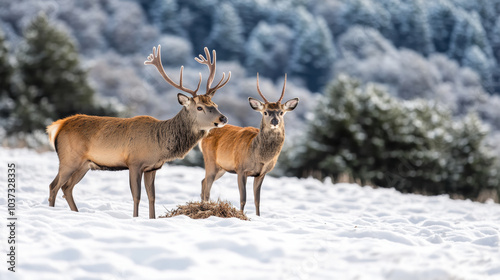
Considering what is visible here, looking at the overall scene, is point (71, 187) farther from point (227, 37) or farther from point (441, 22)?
point (441, 22)

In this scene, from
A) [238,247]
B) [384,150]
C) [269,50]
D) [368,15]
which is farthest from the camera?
[368,15]

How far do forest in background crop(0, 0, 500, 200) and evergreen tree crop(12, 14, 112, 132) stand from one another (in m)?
20.9

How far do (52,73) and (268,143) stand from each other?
23.0m

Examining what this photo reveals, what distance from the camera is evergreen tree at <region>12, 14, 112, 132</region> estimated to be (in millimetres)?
27672

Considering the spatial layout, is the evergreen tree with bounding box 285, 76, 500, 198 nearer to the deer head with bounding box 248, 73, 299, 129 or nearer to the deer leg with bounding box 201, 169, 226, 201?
the deer leg with bounding box 201, 169, 226, 201

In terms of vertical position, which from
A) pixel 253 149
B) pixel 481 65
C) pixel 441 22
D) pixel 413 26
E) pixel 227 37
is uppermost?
pixel 441 22

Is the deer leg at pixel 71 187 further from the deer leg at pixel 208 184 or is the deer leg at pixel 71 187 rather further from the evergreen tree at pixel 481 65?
the evergreen tree at pixel 481 65

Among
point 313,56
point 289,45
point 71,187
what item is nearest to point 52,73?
point 71,187

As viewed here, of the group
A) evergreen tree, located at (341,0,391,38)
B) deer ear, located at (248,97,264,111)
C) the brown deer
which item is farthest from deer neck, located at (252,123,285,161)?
evergreen tree, located at (341,0,391,38)

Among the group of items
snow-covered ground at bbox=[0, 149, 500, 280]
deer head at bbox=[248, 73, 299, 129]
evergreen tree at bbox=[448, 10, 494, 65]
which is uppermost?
evergreen tree at bbox=[448, 10, 494, 65]

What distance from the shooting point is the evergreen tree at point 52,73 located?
27.7m

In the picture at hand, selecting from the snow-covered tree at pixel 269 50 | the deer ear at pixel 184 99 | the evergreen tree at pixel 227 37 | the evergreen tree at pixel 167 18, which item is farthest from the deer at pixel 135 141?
the evergreen tree at pixel 167 18

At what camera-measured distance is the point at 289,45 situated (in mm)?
70438

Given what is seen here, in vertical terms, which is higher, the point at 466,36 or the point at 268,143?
the point at 466,36
